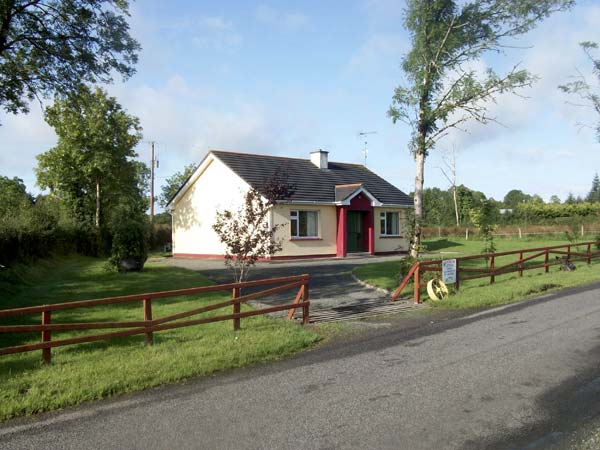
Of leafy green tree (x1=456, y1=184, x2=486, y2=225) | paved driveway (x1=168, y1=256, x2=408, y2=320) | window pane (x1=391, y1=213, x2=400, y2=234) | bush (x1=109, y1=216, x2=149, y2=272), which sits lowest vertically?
paved driveway (x1=168, y1=256, x2=408, y2=320)

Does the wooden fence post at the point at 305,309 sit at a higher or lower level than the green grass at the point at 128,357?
higher

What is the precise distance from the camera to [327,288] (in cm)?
1459

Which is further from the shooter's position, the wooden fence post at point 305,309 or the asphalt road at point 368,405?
the wooden fence post at point 305,309

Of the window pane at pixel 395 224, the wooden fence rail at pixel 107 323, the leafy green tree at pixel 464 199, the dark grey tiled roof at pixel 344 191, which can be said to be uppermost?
the leafy green tree at pixel 464 199

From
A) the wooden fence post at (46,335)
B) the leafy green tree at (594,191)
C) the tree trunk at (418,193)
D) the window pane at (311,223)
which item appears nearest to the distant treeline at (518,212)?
the window pane at (311,223)

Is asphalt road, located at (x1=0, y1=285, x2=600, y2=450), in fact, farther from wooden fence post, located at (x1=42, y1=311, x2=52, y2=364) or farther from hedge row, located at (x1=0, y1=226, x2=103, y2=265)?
hedge row, located at (x1=0, y1=226, x2=103, y2=265)

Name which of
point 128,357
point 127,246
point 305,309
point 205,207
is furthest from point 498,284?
point 205,207

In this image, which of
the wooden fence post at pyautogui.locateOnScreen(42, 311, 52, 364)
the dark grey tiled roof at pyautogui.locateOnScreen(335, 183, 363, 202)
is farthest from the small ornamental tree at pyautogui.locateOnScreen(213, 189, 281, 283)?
the dark grey tiled roof at pyautogui.locateOnScreen(335, 183, 363, 202)

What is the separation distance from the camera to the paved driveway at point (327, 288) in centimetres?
1159

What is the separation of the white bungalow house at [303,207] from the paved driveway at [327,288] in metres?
2.68

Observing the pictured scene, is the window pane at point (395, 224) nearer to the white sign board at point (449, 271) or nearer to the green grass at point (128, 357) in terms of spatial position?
the white sign board at point (449, 271)

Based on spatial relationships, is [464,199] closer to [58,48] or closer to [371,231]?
[371,231]

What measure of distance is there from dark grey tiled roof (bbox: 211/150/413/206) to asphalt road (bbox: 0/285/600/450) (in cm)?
1691

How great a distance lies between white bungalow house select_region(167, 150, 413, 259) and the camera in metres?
24.5
